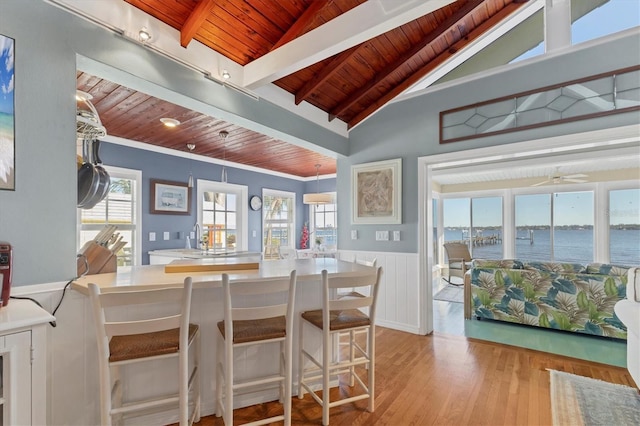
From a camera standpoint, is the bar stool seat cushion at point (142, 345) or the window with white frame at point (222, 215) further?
the window with white frame at point (222, 215)

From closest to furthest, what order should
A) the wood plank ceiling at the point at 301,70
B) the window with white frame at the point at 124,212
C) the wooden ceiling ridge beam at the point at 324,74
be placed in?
the wood plank ceiling at the point at 301,70 < the wooden ceiling ridge beam at the point at 324,74 < the window with white frame at the point at 124,212

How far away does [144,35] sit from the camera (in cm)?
189

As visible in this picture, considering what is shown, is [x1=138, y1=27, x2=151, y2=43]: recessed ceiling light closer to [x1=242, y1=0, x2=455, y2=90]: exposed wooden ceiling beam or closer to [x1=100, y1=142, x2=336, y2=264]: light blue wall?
[x1=242, y1=0, x2=455, y2=90]: exposed wooden ceiling beam

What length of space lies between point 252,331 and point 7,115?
1.64m

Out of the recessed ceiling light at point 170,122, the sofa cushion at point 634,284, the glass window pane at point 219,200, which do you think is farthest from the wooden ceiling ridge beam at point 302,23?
the glass window pane at point 219,200

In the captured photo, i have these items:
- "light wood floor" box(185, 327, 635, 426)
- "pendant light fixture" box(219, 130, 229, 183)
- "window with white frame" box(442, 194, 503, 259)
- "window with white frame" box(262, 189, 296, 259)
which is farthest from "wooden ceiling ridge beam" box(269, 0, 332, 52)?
"window with white frame" box(442, 194, 503, 259)

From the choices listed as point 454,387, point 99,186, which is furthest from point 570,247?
point 99,186

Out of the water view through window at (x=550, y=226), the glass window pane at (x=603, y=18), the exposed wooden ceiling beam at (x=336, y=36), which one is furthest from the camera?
the water view through window at (x=550, y=226)

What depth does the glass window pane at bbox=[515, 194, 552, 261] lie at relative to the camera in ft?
22.4

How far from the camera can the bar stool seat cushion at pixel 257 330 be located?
175cm

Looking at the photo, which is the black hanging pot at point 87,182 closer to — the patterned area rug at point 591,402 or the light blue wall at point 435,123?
the light blue wall at point 435,123

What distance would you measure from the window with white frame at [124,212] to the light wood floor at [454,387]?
9.90ft

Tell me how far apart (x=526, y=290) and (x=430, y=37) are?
3.16 meters

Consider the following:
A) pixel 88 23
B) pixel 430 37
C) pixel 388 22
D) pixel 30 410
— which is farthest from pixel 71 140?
pixel 430 37
